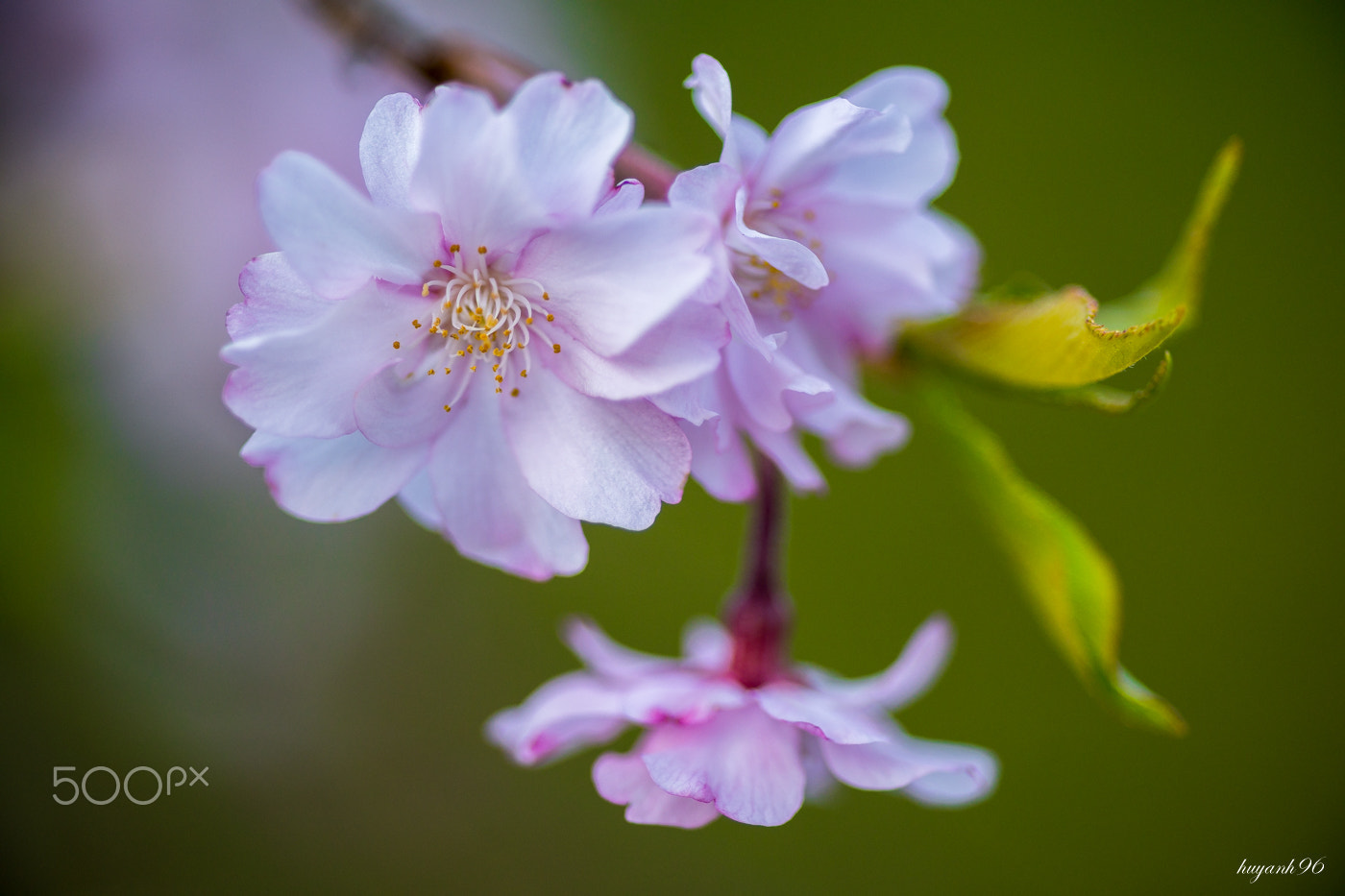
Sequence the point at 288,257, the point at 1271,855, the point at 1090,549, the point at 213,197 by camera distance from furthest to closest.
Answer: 1. the point at 1271,855
2. the point at 213,197
3. the point at 1090,549
4. the point at 288,257

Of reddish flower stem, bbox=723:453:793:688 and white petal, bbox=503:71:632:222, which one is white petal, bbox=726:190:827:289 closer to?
white petal, bbox=503:71:632:222

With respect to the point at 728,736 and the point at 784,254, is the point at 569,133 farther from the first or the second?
the point at 728,736

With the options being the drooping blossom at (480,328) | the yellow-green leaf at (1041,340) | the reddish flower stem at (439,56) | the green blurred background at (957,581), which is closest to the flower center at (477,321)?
the drooping blossom at (480,328)

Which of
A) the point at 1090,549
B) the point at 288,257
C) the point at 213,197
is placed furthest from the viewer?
the point at 213,197

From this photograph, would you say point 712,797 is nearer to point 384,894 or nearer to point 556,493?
point 556,493

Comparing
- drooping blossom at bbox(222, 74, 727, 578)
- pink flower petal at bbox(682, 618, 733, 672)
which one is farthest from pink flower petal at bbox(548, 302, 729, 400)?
pink flower petal at bbox(682, 618, 733, 672)

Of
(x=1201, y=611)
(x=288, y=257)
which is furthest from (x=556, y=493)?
(x=1201, y=611)

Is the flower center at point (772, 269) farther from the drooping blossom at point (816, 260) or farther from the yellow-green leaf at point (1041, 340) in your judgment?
the yellow-green leaf at point (1041, 340)
